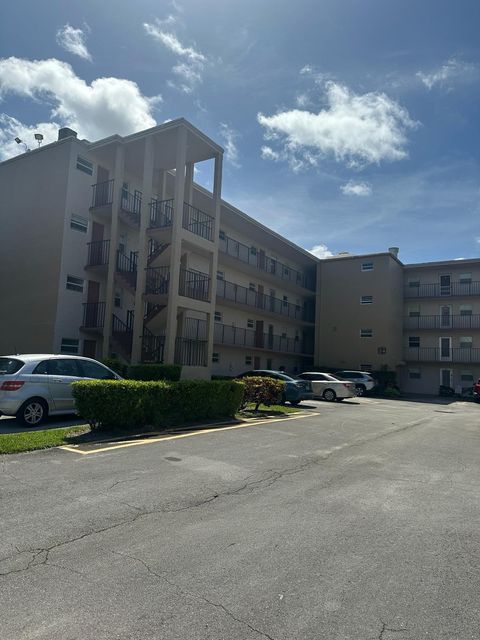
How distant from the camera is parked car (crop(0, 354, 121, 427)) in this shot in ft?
31.5

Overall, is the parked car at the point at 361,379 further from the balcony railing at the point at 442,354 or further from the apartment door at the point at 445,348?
the apartment door at the point at 445,348

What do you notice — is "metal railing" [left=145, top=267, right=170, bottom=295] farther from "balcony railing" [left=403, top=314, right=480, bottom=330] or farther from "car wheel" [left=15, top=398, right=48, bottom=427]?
"balcony railing" [left=403, top=314, right=480, bottom=330]

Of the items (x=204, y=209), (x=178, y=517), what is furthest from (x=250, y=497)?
(x=204, y=209)

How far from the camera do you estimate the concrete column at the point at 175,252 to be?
56.7 feet

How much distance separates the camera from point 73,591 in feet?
10.9

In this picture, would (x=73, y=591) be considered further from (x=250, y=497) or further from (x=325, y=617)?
(x=250, y=497)

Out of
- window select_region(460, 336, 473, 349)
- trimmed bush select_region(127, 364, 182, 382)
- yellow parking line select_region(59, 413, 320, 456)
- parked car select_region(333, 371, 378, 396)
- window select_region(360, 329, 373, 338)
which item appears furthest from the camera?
window select_region(360, 329, 373, 338)

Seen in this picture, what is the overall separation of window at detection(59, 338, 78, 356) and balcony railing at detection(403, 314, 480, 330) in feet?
83.9

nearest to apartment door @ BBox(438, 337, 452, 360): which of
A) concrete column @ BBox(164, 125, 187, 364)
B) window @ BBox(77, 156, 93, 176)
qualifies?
concrete column @ BBox(164, 125, 187, 364)

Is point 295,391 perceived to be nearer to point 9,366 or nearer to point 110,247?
point 110,247

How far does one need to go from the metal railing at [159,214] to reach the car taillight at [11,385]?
1035cm

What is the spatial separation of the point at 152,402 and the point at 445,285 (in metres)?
30.9

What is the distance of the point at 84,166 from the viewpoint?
20266mm

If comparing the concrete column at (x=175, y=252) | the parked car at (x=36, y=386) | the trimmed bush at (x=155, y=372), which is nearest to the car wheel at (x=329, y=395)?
the concrete column at (x=175, y=252)
